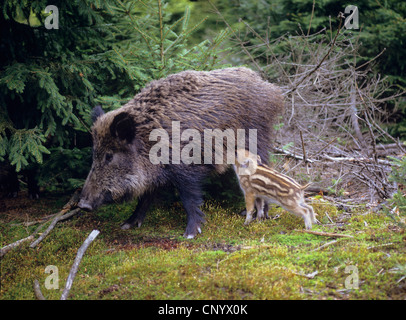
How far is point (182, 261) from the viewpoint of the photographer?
4.95 m

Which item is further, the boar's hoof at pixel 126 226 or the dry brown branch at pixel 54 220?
the boar's hoof at pixel 126 226

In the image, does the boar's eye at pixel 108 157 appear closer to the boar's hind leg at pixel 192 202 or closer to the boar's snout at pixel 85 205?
the boar's snout at pixel 85 205

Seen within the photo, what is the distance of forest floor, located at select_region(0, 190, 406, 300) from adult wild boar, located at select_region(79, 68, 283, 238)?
48 cm

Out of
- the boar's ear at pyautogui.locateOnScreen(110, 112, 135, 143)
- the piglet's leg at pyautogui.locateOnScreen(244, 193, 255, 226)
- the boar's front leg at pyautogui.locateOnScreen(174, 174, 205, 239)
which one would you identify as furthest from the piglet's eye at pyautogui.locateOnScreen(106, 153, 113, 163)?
the piglet's leg at pyautogui.locateOnScreen(244, 193, 255, 226)

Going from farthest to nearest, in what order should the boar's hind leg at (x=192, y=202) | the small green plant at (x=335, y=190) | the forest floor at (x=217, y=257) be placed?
the small green plant at (x=335, y=190) < the boar's hind leg at (x=192, y=202) < the forest floor at (x=217, y=257)

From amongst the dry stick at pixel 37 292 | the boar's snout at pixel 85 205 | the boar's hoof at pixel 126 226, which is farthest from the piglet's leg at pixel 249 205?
the dry stick at pixel 37 292

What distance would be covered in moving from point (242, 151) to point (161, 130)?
1.21 metres

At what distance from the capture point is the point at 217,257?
16.5ft

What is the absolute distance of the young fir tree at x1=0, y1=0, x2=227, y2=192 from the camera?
621cm

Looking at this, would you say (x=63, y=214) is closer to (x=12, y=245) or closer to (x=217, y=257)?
(x=12, y=245)

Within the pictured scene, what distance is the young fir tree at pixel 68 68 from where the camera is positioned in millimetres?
6207

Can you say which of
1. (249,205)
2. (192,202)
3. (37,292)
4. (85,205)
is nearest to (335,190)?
(249,205)
